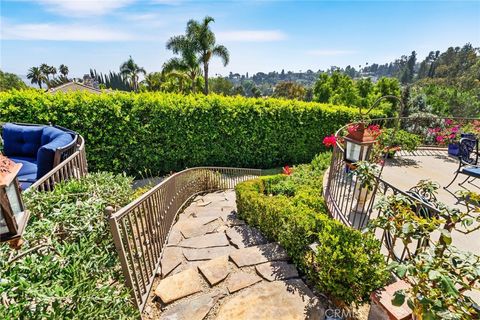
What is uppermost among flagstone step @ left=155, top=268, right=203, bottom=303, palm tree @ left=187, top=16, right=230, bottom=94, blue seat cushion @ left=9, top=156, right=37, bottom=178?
palm tree @ left=187, top=16, right=230, bottom=94

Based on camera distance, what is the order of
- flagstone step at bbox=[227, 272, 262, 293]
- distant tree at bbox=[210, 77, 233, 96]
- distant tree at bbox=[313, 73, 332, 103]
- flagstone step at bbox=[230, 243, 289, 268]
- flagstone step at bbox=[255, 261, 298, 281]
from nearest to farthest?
flagstone step at bbox=[227, 272, 262, 293] → flagstone step at bbox=[255, 261, 298, 281] → flagstone step at bbox=[230, 243, 289, 268] → distant tree at bbox=[313, 73, 332, 103] → distant tree at bbox=[210, 77, 233, 96]

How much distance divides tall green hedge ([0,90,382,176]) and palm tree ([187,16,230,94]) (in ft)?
37.7

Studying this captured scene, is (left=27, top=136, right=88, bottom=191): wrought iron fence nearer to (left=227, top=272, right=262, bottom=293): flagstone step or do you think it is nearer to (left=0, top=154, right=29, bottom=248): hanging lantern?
(left=0, top=154, right=29, bottom=248): hanging lantern

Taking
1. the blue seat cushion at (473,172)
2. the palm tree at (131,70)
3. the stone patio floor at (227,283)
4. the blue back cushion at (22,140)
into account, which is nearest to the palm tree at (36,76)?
the palm tree at (131,70)

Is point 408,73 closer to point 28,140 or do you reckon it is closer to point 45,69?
point 28,140

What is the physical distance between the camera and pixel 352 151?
3504 mm

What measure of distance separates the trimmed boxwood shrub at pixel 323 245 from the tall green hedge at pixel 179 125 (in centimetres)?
466

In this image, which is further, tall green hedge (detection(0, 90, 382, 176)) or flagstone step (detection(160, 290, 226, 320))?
tall green hedge (detection(0, 90, 382, 176))

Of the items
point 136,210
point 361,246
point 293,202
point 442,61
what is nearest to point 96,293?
point 136,210

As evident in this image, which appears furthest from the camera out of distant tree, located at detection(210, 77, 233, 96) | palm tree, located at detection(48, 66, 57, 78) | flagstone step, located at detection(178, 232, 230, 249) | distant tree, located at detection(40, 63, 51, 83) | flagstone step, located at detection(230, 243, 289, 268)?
palm tree, located at detection(48, 66, 57, 78)

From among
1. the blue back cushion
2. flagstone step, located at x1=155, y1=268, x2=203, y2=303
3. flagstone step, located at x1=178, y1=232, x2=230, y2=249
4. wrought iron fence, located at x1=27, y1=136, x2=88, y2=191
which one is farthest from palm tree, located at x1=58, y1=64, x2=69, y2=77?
flagstone step, located at x1=155, y1=268, x2=203, y2=303

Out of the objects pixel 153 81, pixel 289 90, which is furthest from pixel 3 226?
pixel 289 90

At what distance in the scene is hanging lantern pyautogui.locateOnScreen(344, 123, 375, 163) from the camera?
3.33 meters

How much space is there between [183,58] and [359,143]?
1794 cm
